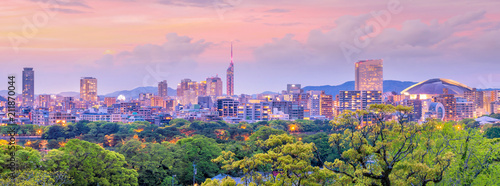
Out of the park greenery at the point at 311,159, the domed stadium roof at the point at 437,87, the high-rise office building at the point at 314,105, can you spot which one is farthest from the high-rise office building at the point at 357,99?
the park greenery at the point at 311,159

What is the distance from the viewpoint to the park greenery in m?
11.3

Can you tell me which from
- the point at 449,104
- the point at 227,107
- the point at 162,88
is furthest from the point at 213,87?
the point at 449,104

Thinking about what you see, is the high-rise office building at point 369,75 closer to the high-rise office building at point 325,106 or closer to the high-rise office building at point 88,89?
the high-rise office building at point 325,106

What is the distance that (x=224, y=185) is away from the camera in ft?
35.7

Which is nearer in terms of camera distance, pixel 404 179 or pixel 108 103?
pixel 404 179

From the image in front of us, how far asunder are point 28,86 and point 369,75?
348 ft

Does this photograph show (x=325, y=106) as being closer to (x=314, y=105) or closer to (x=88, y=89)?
(x=314, y=105)

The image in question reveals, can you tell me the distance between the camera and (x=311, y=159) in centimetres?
2212

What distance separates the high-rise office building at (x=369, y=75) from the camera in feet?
490

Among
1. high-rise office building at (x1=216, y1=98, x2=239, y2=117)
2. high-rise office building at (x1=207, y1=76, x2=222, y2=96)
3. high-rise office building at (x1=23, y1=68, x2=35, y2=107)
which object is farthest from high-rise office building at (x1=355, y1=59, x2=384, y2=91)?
high-rise office building at (x1=23, y1=68, x2=35, y2=107)

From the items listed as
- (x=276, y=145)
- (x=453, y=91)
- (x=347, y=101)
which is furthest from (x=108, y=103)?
(x=276, y=145)

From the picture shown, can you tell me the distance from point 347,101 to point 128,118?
158 feet

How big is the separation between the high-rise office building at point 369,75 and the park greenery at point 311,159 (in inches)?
4680

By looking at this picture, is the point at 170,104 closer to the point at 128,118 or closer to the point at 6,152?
the point at 128,118
